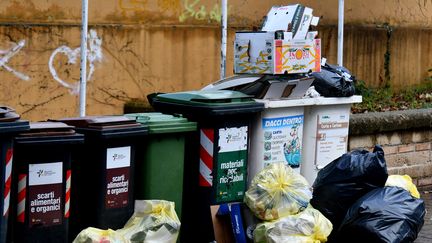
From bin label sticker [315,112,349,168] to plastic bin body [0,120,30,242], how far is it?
2.97 meters

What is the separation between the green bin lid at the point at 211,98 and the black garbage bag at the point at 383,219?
1254 millimetres

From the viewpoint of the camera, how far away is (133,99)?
1014cm

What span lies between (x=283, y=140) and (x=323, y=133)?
58cm

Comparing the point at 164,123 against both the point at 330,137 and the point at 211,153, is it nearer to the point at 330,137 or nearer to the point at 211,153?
the point at 211,153

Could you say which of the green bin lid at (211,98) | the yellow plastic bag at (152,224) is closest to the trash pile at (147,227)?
the yellow plastic bag at (152,224)

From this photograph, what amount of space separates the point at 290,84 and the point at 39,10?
314cm

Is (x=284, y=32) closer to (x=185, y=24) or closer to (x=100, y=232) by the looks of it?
(x=100, y=232)

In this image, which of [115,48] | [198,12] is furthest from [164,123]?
[198,12]

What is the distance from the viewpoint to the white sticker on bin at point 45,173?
19.9 feet

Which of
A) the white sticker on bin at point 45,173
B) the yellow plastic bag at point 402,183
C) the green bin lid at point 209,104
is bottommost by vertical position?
the yellow plastic bag at point 402,183

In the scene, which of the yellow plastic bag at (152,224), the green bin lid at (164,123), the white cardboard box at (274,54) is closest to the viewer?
the yellow plastic bag at (152,224)

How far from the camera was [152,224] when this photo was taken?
6422 mm

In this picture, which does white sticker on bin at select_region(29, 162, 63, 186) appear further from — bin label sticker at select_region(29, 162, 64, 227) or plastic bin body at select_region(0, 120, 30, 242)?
plastic bin body at select_region(0, 120, 30, 242)

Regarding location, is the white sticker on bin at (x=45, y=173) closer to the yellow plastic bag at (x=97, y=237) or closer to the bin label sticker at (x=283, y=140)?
the yellow plastic bag at (x=97, y=237)
